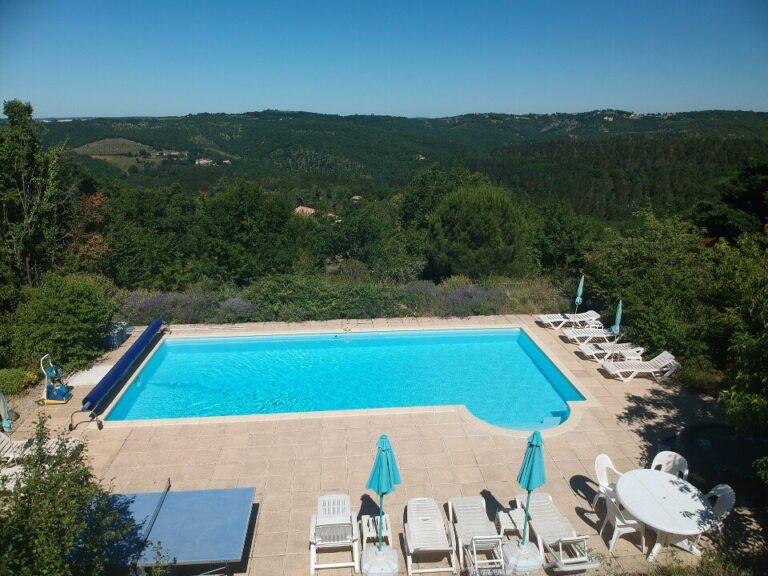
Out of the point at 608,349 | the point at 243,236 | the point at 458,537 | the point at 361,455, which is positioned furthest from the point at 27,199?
the point at 608,349

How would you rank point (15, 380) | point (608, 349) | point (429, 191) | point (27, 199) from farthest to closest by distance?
1. point (429, 191)
2. point (27, 199)
3. point (608, 349)
4. point (15, 380)

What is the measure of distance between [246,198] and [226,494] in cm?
1386

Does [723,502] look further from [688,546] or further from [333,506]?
[333,506]

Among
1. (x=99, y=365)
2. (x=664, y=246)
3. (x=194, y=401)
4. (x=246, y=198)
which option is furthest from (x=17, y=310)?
(x=664, y=246)

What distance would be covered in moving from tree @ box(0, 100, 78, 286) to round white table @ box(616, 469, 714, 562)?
46.4 ft

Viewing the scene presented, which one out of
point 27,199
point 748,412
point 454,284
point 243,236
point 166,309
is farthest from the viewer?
point 243,236

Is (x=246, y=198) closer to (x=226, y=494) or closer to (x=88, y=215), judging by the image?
(x=88, y=215)

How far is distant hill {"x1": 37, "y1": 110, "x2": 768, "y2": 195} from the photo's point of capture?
78.7 meters

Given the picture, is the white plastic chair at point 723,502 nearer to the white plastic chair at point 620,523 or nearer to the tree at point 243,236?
the white plastic chair at point 620,523

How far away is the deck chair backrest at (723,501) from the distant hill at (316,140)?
64.7 metres

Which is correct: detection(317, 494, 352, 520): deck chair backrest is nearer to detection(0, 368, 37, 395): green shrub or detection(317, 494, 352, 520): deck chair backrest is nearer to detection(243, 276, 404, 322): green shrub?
detection(0, 368, 37, 395): green shrub

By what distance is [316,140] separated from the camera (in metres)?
109

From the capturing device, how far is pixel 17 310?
10438 mm

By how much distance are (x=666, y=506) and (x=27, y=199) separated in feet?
51.1
